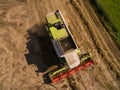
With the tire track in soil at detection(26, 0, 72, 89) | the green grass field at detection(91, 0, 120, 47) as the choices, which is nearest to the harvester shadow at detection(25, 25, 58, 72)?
the tire track in soil at detection(26, 0, 72, 89)

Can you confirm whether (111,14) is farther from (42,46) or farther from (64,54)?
(42,46)

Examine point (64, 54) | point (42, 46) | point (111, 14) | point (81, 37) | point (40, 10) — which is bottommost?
point (64, 54)

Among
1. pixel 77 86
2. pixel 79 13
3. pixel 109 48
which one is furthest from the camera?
pixel 79 13

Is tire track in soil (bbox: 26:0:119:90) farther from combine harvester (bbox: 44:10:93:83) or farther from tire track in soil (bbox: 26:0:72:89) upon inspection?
combine harvester (bbox: 44:10:93:83)

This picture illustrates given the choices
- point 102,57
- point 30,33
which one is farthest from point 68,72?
point 30,33

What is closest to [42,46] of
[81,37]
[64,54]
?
[64,54]

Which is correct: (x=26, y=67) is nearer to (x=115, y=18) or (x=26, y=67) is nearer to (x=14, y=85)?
(x=14, y=85)

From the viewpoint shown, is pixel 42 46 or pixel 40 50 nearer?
pixel 40 50
